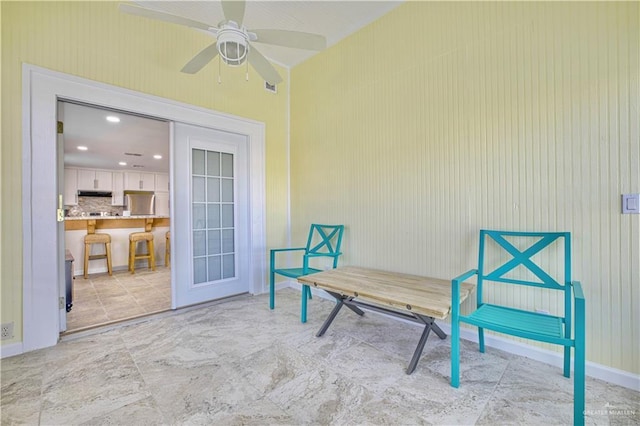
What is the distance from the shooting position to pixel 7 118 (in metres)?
2.02

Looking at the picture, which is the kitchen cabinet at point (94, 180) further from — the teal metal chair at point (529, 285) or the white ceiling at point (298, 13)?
the teal metal chair at point (529, 285)

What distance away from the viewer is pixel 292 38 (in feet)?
6.80

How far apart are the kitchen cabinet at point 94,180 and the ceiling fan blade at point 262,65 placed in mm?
7031

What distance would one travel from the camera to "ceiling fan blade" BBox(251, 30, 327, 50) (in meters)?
2.01

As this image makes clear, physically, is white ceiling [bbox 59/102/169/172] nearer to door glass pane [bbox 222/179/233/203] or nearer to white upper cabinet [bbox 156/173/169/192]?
white upper cabinet [bbox 156/173/169/192]

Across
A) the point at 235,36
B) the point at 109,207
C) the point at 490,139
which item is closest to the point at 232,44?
the point at 235,36

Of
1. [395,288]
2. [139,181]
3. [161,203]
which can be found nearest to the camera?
[395,288]

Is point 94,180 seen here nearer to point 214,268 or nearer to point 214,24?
point 214,268

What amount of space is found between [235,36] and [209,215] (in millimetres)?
1987

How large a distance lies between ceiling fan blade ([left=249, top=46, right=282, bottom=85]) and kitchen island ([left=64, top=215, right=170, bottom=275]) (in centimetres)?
423

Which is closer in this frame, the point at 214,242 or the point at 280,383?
the point at 280,383

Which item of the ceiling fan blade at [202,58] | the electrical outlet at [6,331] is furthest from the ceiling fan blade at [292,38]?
the electrical outlet at [6,331]

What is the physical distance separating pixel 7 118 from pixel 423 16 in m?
3.52

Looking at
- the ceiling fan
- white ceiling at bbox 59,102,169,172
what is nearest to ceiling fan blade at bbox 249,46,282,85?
the ceiling fan
